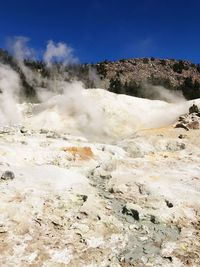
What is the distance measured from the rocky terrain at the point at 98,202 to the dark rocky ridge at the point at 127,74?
73.5ft

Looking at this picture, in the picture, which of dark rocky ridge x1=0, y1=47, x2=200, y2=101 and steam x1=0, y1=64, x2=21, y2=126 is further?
dark rocky ridge x1=0, y1=47, x2=200, y2=101

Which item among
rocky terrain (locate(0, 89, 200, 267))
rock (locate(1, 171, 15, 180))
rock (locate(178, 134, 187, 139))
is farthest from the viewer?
rock (locate(178, 134, 187, 139))

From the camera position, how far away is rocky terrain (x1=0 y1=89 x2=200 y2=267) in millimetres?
9648

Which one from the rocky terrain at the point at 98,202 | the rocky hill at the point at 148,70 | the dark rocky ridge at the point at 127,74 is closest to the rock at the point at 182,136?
the rocky terrain at the point at 98,202

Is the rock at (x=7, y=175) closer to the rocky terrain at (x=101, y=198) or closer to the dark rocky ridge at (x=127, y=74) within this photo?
the rocky terrain at (x=101, y=198)

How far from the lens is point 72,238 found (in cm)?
1018

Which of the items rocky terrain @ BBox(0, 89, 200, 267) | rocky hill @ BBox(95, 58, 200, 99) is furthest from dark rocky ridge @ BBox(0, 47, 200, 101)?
rocky terrain @ BBox(0, 89, 200, 267)

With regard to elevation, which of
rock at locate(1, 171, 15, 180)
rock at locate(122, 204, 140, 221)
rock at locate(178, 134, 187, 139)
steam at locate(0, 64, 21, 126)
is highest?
steam at locate(0, 64, 21, 126)

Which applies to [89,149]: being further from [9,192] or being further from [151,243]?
[151,243]

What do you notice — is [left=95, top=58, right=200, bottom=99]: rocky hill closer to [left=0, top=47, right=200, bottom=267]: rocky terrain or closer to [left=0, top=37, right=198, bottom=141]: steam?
[left=0, top=37, right=198, bottom=141]: steam

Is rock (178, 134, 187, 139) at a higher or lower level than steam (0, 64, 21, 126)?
lower

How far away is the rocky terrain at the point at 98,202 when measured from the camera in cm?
965

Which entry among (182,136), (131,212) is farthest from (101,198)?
(182,136)

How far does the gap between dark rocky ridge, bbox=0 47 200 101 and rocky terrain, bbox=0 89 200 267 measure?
73.5ft
